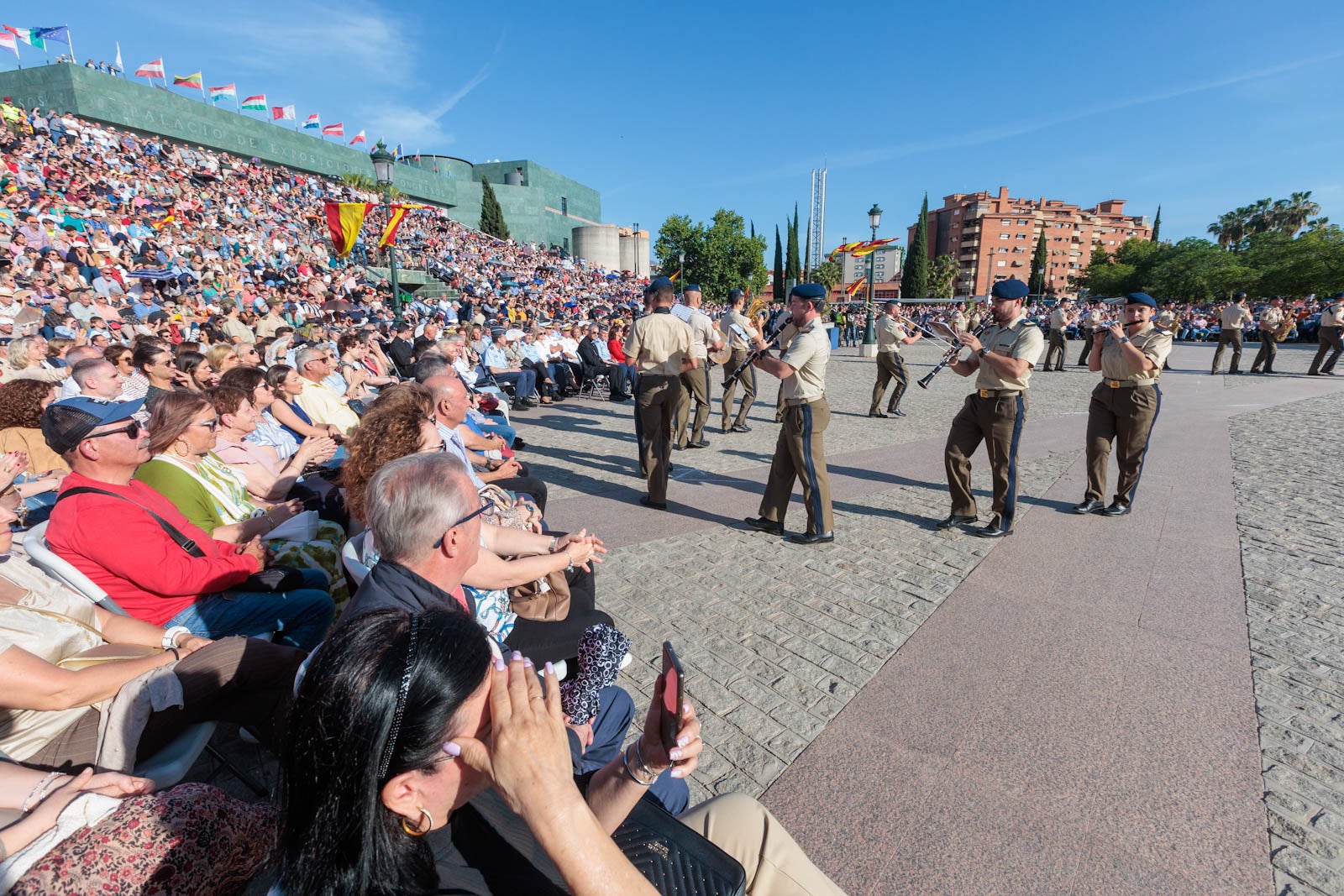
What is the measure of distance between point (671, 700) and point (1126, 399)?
5707 millimetres

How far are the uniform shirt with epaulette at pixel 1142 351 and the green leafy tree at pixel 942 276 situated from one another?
244 ft

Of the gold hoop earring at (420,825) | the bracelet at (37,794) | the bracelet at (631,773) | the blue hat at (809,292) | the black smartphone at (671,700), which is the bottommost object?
the bracelet at (37,794)

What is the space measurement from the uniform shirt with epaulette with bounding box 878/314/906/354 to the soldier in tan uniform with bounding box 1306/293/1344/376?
12.6 m

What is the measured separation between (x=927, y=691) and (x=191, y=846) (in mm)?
2908

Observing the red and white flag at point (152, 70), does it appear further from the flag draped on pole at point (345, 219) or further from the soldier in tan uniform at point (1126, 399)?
the soldier in tan uniform at point (1126, 399)

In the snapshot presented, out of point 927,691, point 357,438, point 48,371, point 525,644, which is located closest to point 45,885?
point 525,644

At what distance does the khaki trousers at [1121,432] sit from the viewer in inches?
213

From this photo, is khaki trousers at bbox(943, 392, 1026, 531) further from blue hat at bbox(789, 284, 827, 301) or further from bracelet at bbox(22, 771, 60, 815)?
bracelet at bbox(22, 771, 60, 815)

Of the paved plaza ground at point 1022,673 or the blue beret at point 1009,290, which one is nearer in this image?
the paved plaza ground at point 1022,673

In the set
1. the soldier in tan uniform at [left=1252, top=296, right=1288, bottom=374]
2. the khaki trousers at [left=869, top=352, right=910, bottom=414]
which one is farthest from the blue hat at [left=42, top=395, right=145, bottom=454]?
the soldier in tan uniform at [left=1252, top=296, right=1288, bottom=374]

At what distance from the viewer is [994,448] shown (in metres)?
5.20

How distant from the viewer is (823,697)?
310cm

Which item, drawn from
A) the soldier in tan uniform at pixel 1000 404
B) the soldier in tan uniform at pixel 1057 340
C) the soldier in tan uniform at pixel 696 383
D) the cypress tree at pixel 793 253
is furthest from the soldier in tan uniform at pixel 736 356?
the cypress tree at pixel 793 253

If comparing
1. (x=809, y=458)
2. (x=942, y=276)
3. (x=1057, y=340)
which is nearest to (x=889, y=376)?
(x=809, y=458)
